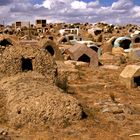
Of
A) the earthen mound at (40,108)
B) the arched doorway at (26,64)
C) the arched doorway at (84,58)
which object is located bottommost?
the arched doorway at (84,58)

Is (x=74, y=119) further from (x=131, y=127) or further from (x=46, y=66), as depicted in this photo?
(x=46, y=66)

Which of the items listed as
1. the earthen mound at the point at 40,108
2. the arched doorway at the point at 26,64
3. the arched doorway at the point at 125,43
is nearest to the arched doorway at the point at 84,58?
the arched doorway at the point at 26,64

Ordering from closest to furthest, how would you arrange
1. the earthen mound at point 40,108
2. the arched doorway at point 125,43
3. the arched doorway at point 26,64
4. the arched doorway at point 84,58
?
the earthen mound at point 40,108
the arched doorway at point 26,64
the arched doorway at point 84,58
the arched doorway at point 125,43

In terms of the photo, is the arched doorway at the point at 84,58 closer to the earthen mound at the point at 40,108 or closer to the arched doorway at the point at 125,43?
the arched doorway at the point at 125,43

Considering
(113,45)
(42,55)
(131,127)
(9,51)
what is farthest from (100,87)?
(113,45)

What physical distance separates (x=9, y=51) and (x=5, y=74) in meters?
0.91

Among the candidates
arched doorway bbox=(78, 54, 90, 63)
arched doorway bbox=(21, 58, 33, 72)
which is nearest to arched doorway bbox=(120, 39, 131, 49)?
arched doorway bbox=(78, 54, 90, 63)

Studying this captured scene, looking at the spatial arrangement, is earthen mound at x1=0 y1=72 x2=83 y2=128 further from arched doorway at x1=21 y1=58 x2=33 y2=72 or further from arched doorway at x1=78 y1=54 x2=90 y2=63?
arched doorway at x1=78 y1=54 x2=90 y2=63

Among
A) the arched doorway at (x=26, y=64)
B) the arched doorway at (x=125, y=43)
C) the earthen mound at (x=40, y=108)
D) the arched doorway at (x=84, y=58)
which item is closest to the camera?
the earthen mound at (x=40, y=108)

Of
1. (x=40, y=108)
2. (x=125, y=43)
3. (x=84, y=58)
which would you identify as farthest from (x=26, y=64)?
(x=125, y=43)

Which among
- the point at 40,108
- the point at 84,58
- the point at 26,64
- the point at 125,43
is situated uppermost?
the point at 26,64

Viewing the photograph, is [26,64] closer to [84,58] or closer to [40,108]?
[40,108]

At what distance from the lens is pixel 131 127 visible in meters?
10.5

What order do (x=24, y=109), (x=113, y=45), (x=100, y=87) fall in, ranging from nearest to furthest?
(x=24, y=109), (x=100, y=87), (x=113, y=45)
